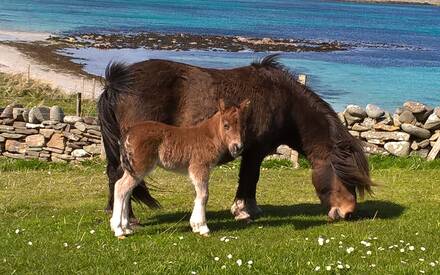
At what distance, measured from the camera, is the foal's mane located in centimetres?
927

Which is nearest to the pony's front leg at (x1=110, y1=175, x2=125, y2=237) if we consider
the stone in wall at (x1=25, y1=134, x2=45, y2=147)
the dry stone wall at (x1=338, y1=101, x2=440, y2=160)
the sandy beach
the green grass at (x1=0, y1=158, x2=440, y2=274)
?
the green grass at (x1=0, y1=158, x2=440, y2=274)

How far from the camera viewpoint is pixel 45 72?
3369cm

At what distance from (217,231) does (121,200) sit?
1.29 meters

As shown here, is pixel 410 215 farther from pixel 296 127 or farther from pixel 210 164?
pixel 210 164

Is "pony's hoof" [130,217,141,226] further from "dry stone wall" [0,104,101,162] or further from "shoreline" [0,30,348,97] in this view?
"shoreline" [0,30,348,97]

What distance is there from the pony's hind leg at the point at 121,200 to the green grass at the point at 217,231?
0.48 ft

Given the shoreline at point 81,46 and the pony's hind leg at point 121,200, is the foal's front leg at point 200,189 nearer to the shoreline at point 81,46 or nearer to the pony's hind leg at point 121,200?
the pony's hind leg at point 121,200

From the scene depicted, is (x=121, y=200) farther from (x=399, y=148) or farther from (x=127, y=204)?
(x=399, y=148)

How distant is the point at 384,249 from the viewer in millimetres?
7535

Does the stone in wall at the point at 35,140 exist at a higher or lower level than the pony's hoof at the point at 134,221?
lower

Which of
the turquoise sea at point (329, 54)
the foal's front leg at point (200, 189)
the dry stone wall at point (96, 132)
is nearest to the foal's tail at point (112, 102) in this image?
the foal's front leg at point (200, 189)

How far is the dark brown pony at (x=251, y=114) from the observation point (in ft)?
28.2

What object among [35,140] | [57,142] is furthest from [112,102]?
[35,140]

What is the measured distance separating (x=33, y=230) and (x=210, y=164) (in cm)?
228
